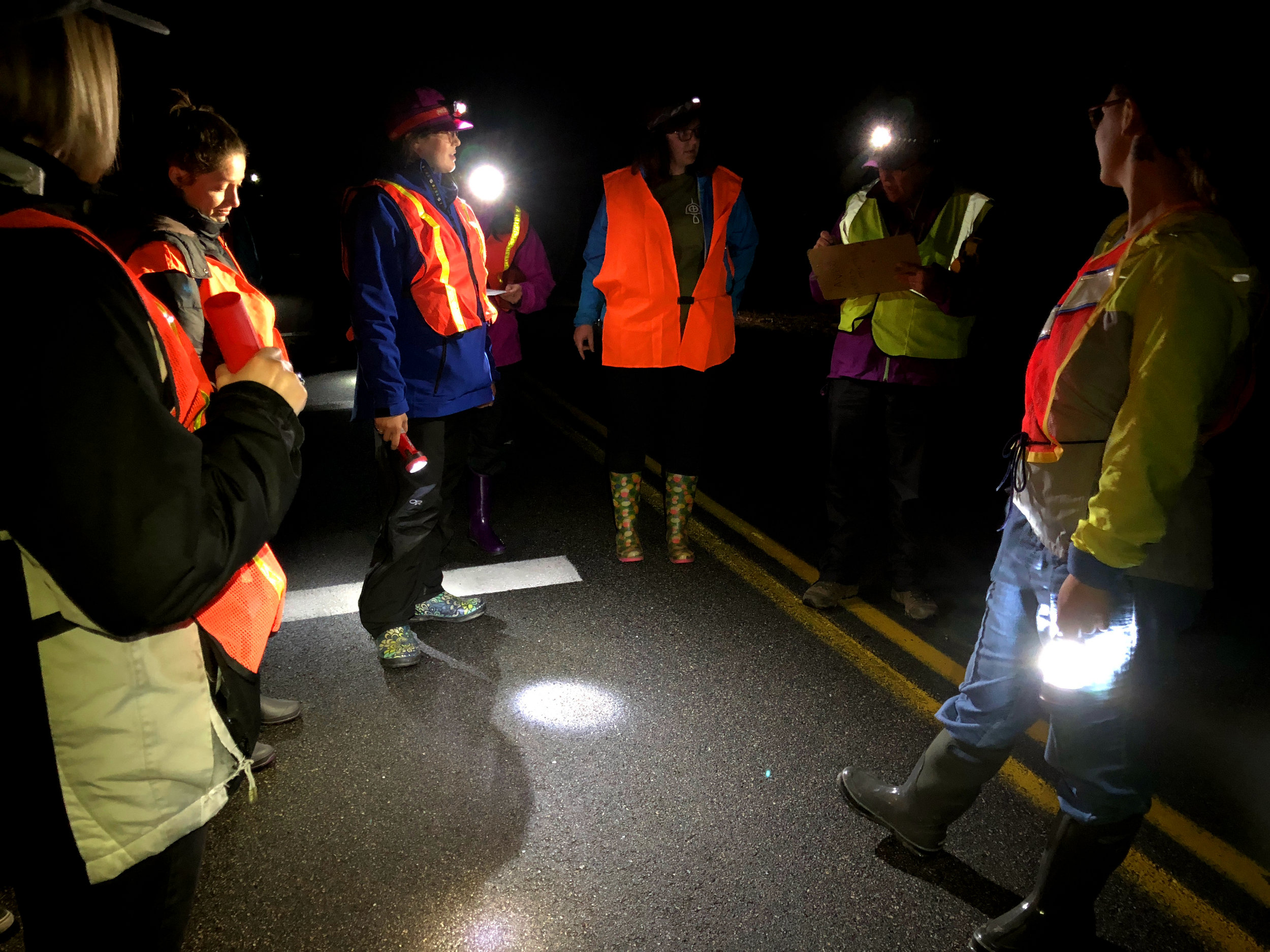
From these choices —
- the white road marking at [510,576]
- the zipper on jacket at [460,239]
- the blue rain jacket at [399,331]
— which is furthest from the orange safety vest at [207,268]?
the white road marking at [510,576]

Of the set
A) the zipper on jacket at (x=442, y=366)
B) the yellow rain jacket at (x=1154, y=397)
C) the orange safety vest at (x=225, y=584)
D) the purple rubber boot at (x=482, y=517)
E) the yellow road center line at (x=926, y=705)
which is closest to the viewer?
the orange safety vest at (x=225, y=584)

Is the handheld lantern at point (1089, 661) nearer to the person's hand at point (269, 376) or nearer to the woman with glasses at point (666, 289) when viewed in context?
the person's hand at point (269, 376)

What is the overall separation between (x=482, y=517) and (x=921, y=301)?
2766mm

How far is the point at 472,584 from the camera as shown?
412 cm

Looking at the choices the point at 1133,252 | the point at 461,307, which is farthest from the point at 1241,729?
the point at 461,307

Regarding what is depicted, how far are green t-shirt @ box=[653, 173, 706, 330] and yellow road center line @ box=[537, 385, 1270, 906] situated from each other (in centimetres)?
180

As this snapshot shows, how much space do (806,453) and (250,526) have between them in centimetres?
601

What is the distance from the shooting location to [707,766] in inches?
105

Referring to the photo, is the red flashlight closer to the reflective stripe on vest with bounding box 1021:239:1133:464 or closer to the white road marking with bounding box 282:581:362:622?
the white road marking with bounding box 282:581:362:622

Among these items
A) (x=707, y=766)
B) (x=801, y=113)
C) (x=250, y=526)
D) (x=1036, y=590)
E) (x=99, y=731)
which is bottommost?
(x=707, y=766)

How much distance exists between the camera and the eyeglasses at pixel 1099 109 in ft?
5.58

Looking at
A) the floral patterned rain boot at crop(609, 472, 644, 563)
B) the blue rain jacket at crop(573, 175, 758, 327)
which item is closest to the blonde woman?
the blue rain jacket at crop(573, 175, 758, 327)

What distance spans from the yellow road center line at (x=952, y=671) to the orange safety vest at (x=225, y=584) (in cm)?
222

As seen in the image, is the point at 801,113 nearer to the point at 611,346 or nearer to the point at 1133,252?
the point at 611,346
